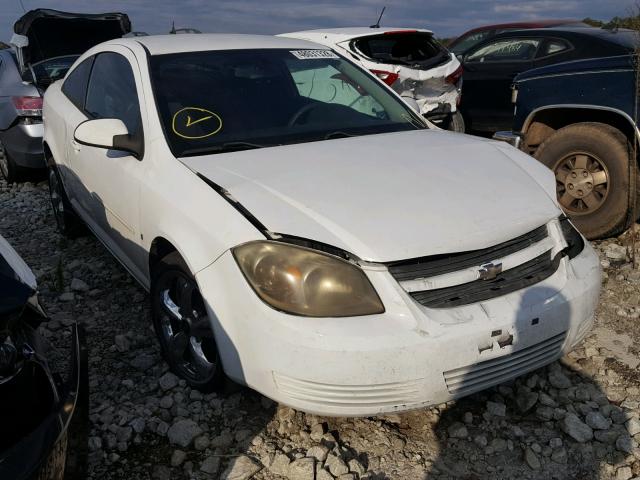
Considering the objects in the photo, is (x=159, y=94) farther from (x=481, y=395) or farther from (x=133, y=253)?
(x=481, y=395)

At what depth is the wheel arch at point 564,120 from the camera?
13.6 ft

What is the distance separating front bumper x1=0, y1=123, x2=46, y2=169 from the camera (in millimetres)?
5996

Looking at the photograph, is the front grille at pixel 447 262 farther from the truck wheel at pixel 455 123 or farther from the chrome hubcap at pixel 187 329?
the truck wheel at pixel 455 123

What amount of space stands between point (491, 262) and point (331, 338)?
70cm

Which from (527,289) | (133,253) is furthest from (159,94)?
(527,289)

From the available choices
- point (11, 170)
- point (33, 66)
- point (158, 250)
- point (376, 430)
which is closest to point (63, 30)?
point (33, 66)

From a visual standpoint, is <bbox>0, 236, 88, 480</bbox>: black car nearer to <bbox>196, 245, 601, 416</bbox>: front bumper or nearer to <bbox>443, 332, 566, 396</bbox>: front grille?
<bbox>196, 245, 601, 416</bbox>: front bumper

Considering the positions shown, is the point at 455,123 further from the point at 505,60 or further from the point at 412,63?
the point at 505,60

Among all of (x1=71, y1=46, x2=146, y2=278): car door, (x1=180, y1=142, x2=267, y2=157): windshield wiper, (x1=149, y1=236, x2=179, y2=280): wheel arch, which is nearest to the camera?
(x1=149, y1=236, x2=179, y2=280): wheel arch

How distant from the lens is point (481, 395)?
108 inches

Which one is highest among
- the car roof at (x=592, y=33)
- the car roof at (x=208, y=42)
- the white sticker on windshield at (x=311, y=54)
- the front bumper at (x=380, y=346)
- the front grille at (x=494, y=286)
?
the car roof at (x=208, y=42)

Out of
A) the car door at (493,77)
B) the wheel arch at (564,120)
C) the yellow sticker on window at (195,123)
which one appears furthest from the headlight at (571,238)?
the car door at (493,77)

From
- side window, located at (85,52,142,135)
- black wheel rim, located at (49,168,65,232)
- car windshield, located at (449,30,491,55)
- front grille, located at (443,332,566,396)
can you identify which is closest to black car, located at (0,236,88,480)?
front grille, located at (443,332,566,396)

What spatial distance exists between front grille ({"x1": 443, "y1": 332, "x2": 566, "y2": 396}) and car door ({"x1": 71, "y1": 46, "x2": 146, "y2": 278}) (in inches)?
64.9
